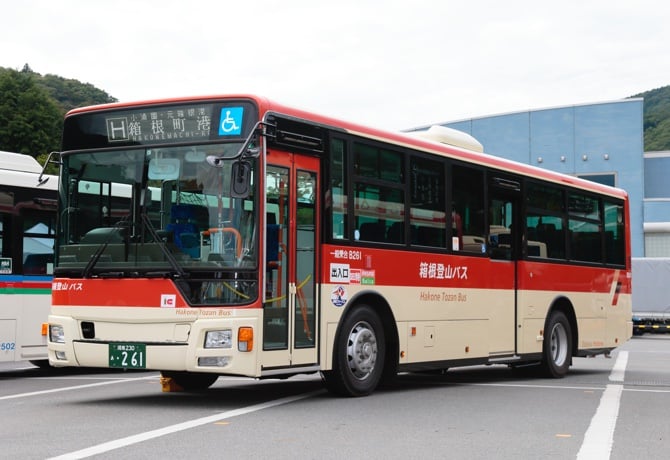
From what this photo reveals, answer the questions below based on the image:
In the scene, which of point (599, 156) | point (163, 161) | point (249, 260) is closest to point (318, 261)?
point (249, 260)

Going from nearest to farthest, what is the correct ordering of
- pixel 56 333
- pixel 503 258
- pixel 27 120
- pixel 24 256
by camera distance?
pixel 56 333 < pixel 503 258 < pixel 24 256 < pixel 27 120

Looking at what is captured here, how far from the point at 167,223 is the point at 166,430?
8.29ft

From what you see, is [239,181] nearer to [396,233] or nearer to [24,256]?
[396,233]

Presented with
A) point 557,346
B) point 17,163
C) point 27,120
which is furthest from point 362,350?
point 27,120

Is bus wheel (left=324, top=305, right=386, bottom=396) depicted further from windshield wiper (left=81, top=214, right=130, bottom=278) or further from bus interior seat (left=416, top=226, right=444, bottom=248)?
windshield wiper (left=81, top=214, right=130, bottom=278)

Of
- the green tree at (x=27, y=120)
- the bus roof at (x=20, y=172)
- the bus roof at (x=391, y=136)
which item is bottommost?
the bus roof at (x=20, y=172)

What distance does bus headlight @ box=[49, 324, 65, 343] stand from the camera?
11.5 meters

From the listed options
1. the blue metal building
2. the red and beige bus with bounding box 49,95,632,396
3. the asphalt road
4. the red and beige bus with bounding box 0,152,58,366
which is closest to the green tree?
the blue metal building

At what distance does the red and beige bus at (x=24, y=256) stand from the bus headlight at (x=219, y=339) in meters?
5.90

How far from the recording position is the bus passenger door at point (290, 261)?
1091 centimetres

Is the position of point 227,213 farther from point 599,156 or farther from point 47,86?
point 47,86

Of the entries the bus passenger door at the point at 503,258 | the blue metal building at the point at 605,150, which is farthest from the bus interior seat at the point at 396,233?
the blue metal building at the point at 605,150

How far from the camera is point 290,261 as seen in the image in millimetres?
11227

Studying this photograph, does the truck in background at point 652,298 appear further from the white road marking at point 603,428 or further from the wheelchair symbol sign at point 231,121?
the wheelchair symbol sign at point 231,121
